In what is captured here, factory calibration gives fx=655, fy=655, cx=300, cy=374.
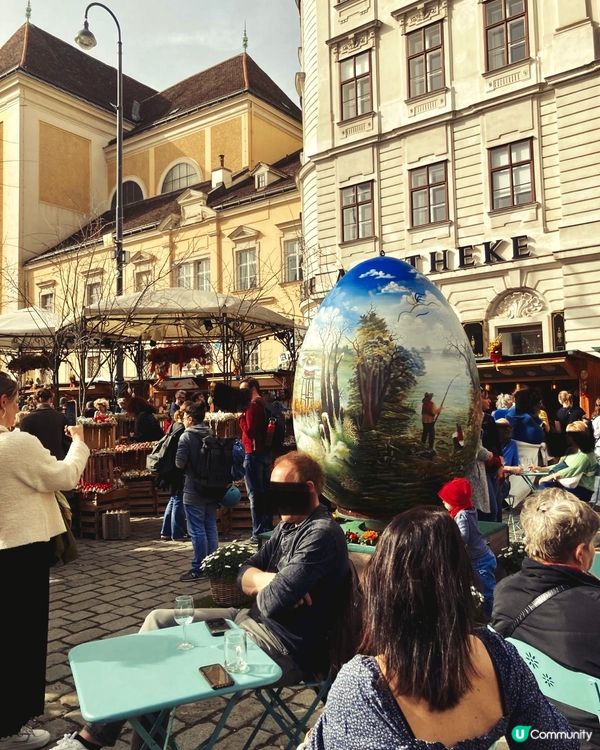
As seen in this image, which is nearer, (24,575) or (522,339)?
(24,575)

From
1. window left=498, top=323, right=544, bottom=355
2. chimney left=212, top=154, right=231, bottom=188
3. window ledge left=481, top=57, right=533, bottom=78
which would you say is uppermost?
chimney left=212, top=154, right=231, bottom=188

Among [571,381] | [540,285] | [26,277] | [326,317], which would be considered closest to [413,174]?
[540,285]

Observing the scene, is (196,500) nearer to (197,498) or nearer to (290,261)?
(197,498)

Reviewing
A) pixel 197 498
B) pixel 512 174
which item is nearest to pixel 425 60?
pixel 512 174

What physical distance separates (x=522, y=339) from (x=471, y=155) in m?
5.75

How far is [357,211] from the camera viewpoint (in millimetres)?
21984

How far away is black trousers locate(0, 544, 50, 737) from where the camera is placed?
11.5 feet

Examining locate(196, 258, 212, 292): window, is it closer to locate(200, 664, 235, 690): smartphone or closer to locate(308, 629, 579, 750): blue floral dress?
locate(200, 664, 235, 690): smartphone

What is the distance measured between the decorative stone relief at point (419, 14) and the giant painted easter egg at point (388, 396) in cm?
1810

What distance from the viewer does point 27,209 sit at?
36.0 m

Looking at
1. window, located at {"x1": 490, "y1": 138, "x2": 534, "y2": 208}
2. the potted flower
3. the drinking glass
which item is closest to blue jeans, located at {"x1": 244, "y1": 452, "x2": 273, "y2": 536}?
the potted flower

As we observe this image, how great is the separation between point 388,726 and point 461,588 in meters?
0.40

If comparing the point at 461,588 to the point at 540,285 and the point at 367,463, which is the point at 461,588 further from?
the point at 540,285

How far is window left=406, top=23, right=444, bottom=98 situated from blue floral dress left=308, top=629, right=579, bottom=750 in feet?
69.0
